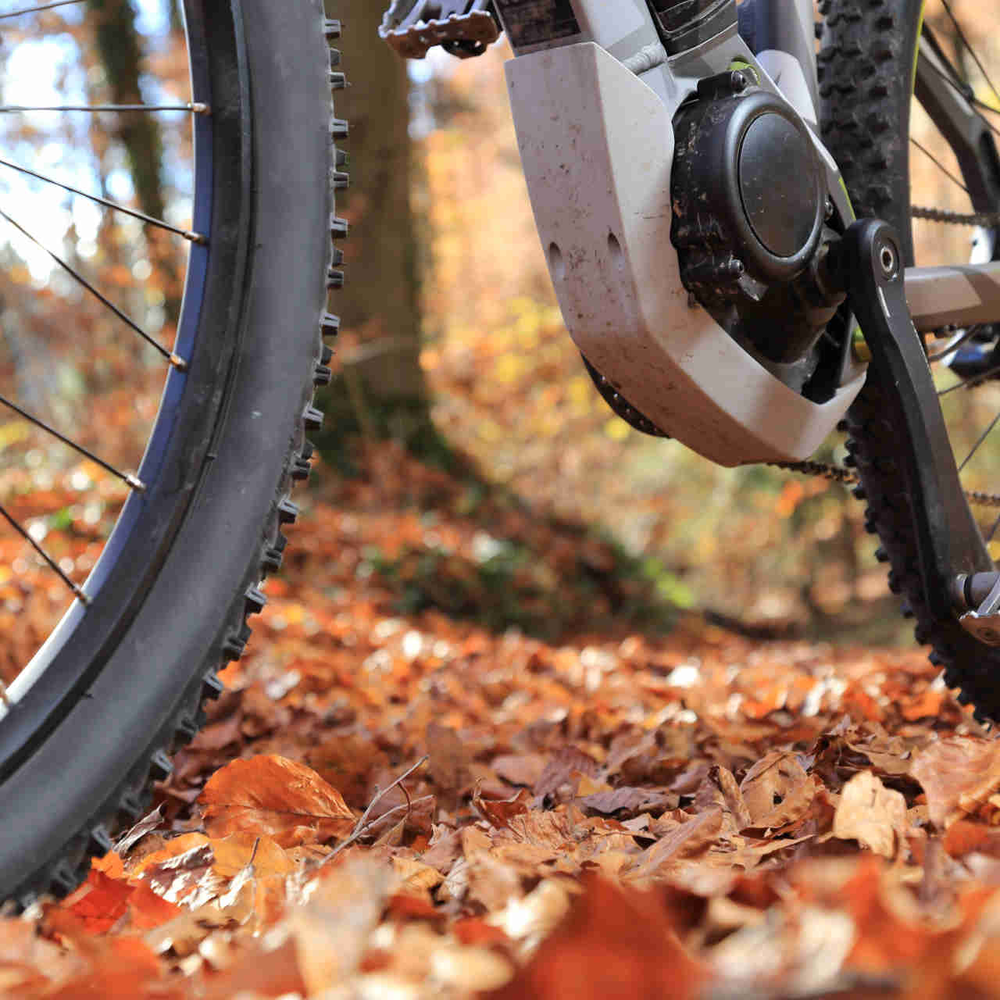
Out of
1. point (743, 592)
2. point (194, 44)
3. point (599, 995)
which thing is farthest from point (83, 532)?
point (743, 592)

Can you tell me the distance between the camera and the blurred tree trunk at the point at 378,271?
4.81m

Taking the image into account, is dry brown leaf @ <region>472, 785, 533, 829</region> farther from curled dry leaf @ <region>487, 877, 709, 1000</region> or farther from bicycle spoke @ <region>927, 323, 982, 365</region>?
bicycle spoke @ <region>927, 323, 982, 365</region>

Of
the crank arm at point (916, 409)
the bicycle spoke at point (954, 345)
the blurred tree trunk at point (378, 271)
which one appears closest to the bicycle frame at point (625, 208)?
the crank arm at point (916, 409)

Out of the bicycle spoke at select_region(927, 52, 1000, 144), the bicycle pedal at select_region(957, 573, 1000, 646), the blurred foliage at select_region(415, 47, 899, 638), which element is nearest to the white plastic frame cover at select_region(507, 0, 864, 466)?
the bicycle pedal at select_region(957, 573, 1000, 646)

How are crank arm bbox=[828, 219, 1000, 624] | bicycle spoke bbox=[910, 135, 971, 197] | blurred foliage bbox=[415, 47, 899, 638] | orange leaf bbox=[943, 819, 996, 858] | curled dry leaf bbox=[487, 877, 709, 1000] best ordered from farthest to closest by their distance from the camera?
blurred foliage bbox=[415, 47, 899, 638] < bicycle spoke bbox=[910, 135, 971, 197] < crank arm bbox=[828, 219, 1000, 624] < orange leaf bbox=[943, 819, 996, 858] < curled dry leaf bbox=[487, 877, 709, 1000]

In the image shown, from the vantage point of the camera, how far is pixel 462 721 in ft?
6.63

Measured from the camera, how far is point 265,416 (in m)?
1.09

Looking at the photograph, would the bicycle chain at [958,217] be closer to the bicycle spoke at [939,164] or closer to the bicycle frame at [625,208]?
the bicycle spoke at [939,164]

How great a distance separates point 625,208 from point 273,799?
30.3 inches

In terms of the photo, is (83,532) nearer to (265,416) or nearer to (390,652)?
(390,652)

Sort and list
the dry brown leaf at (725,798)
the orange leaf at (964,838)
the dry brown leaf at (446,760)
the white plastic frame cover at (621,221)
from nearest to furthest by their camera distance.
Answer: the orange leaf at (964,838) < the dry brown leaf at (725,798) < the white plastic frame cover at (621,221) < the dry brown leaf at (446,760)

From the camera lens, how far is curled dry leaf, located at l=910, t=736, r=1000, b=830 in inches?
36.1

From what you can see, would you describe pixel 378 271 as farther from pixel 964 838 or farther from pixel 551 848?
pixel 964 838

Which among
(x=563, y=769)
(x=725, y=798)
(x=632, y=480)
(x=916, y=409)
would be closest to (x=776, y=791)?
(x=725, y=798)
